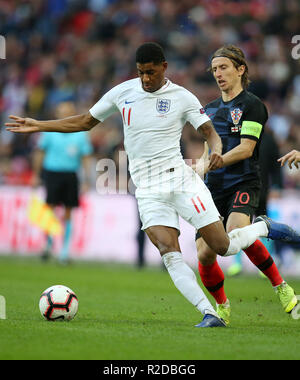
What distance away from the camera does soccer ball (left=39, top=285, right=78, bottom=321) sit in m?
6.40

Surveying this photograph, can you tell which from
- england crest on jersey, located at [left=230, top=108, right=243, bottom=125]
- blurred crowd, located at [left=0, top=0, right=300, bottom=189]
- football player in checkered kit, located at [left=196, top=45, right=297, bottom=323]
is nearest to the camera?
football player in checkered kit, located at [left=196, top=45, right=297, bottom=323]

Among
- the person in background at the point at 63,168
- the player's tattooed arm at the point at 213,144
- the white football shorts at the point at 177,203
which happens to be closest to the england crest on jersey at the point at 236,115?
the player's tattooed arm at the point at 213,144

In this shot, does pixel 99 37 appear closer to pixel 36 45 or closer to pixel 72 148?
pixel 36 45

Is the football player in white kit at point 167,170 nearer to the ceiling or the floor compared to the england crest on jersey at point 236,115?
nearer to the floor

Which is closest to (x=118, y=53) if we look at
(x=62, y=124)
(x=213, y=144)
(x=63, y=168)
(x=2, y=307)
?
(x=63, y=168)

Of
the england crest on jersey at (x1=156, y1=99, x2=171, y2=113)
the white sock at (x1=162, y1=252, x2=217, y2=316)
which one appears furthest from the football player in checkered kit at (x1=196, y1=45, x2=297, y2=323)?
the england crest on jersey at (x1=156, y1=99, x2=171, y2=113)

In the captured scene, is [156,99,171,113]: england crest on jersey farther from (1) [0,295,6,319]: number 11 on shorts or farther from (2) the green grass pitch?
(1) [0,295,6,319]: number 11 on shorts

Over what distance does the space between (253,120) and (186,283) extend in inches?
71.4

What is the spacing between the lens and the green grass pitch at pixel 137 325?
4910 mm

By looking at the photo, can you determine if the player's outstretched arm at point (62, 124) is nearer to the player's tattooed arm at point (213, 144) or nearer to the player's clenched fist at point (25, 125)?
the player's clenched fist at point (25, 125)

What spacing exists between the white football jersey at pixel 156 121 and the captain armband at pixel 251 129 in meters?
0.84

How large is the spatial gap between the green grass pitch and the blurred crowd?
4.31 m

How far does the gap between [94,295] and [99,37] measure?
12.3 m

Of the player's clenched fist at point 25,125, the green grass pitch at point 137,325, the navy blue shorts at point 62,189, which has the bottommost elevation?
the green grass pitch at point 137,325
